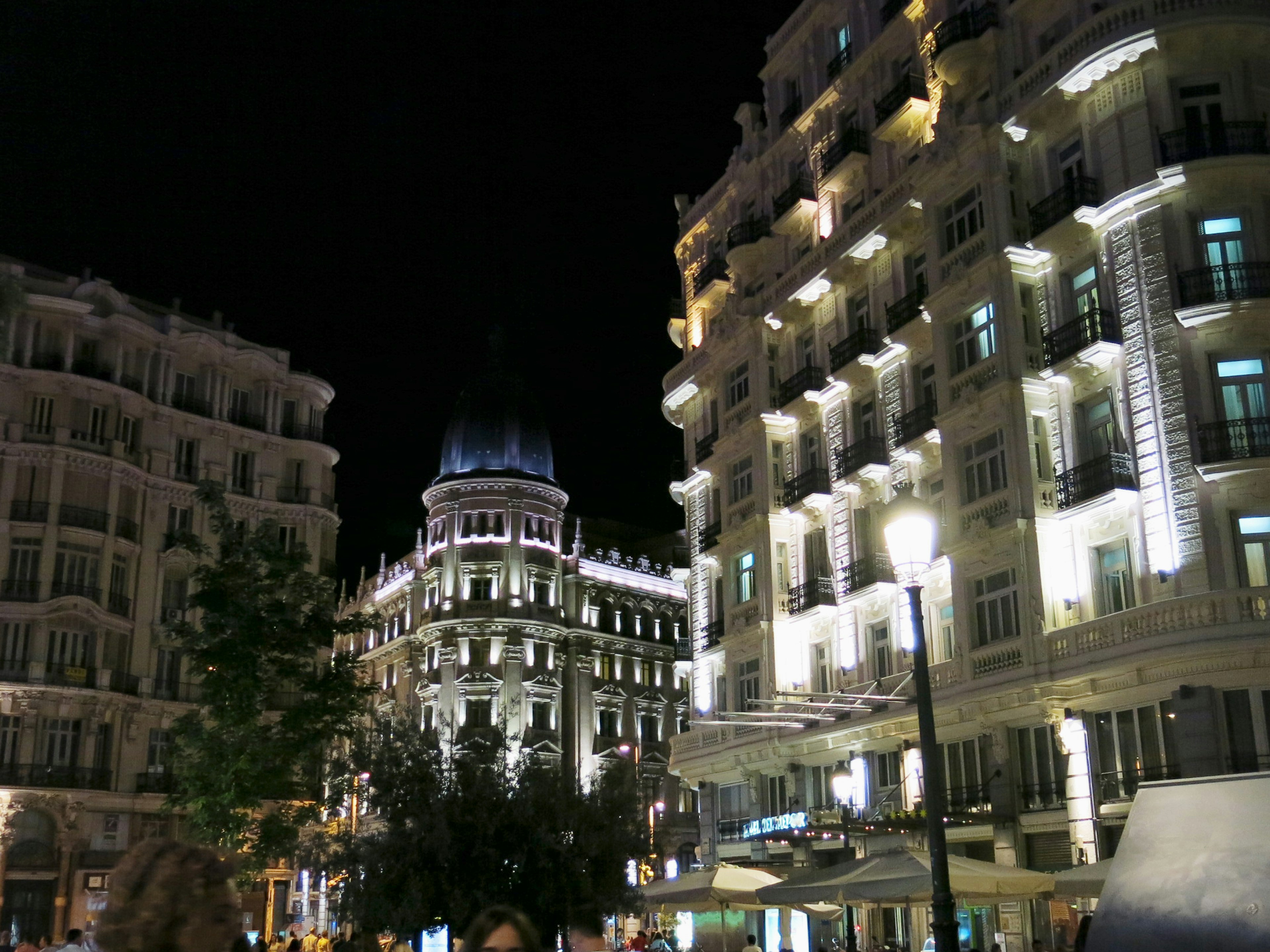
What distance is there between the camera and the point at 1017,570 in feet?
94.6

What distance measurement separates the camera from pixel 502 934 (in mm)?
4973

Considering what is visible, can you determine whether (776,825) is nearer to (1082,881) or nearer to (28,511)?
(1082,881)

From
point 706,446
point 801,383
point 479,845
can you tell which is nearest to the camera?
point 479,845

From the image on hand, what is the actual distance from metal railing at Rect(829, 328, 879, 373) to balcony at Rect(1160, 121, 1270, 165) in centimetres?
994

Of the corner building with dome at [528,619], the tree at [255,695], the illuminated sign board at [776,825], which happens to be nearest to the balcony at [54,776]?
the tree at [255,695]

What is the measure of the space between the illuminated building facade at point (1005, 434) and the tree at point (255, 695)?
10.9m

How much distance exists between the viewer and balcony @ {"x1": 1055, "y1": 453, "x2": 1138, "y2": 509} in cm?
2719

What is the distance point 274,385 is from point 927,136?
122 feet

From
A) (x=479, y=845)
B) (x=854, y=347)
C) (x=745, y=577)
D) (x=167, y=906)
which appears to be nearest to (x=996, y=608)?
(x=854, y=347)

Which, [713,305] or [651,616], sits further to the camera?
[651,616]

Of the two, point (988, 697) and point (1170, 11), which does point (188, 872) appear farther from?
point (1170, 11)

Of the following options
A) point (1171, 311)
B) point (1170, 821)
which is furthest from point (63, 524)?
point (1170, 821)

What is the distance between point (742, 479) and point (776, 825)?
465 inches

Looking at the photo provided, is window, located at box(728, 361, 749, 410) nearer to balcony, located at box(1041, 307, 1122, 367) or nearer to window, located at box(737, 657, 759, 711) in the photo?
window, located at box(737, 657, 759, 711)
